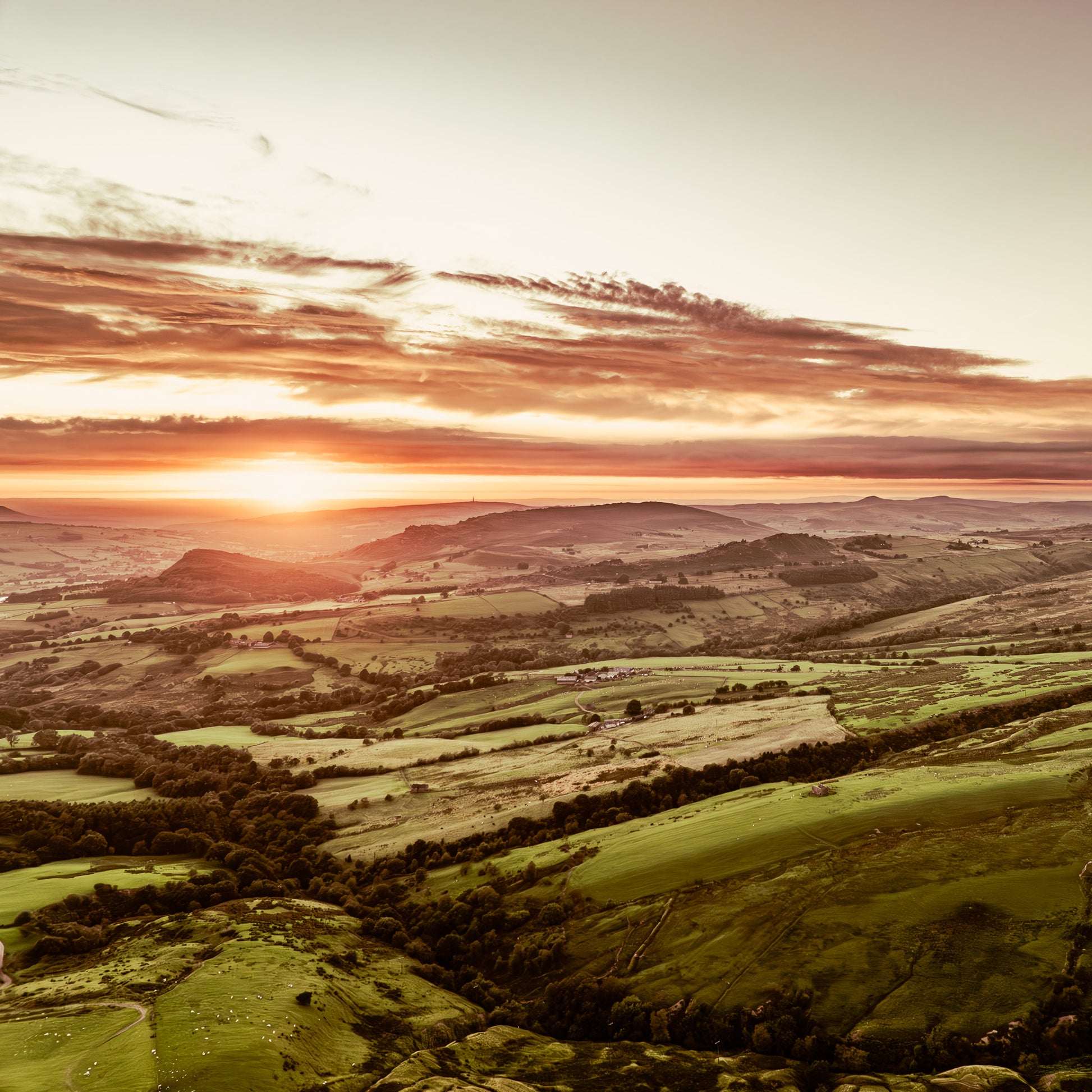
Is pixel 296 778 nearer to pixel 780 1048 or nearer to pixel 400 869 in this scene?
pixel 400 869

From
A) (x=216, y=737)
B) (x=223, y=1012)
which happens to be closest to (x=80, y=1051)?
(x=223, y=1012)

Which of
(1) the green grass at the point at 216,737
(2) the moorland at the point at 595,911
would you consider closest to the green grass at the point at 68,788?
(2) the moorland at the point at 595,911

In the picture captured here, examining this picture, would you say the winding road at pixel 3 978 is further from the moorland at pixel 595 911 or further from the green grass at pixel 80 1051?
the green grass at pixel 80 1051

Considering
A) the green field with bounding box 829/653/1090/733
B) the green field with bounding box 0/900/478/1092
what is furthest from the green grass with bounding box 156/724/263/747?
the green field with bounding box 829/653/1090/733

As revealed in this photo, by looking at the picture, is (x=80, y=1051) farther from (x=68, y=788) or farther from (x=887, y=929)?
(x=68, y=788)

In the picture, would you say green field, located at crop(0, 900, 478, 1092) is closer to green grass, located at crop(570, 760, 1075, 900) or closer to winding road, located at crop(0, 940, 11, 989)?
winding road, located at crop(0, 940, 11, 989)

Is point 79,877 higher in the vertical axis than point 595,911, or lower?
lower

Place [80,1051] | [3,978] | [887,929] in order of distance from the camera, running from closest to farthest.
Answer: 1. [80,1051]
2. [887,929]
3. [3,978]

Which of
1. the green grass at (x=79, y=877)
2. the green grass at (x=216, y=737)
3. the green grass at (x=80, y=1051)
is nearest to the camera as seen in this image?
the green grass at (x=80, y=1051)
